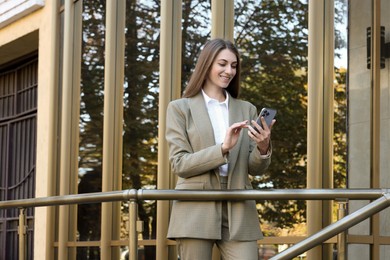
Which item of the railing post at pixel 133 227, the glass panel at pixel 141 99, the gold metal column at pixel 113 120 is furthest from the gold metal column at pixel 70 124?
the railing post at pixel 133 227

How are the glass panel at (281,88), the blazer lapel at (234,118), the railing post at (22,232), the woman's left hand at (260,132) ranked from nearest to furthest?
the woman's left hand at (260,132), the blazer lapel at (234,118), the railing post at (22,232), the glass panel at (281,88)

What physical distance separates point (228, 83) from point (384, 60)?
2290mm

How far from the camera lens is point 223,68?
4801 millimetres

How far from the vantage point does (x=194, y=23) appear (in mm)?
7961

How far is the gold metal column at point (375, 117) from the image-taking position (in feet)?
21.7

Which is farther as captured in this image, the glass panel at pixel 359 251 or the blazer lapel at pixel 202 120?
the glass panel at pixel 359 251

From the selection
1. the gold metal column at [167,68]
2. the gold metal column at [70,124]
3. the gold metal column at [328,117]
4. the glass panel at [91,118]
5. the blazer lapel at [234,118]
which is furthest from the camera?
the gold metal column at [70,124]

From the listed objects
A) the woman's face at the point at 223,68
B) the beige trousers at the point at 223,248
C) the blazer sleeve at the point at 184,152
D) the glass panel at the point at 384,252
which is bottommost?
the glass panel at the point at 384,252

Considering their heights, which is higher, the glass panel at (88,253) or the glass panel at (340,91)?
the glass panel at (340,91)

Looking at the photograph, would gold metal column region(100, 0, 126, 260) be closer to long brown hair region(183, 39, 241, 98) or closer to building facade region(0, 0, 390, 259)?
building facade region(0, 0, 390, 259)

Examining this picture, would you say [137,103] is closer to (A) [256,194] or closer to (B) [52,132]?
(B) [52,132]

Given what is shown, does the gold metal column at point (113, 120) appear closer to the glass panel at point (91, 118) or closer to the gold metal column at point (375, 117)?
the glass panel at point (91, 118)

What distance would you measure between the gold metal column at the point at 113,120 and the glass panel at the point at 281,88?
6.53 feet

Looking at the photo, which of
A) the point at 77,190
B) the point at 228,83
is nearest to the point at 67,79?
the point at 77,190
